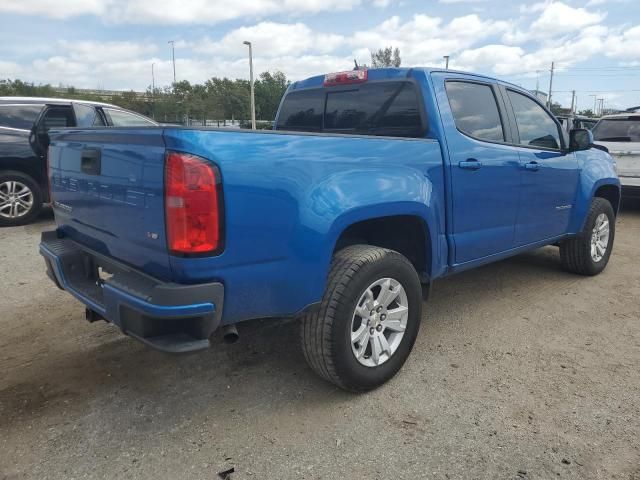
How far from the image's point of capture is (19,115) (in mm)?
7219

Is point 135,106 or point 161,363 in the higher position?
point 135,106

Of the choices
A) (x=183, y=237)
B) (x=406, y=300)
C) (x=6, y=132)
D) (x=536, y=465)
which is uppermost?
(x=6, y=132)

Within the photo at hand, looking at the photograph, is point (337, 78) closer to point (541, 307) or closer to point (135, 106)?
point (541, 307)

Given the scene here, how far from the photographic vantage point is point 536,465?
90.7 inches

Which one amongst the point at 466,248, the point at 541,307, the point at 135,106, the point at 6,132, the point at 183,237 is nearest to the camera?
the point at 183,237

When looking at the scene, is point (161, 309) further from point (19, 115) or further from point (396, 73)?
point (19, 115)

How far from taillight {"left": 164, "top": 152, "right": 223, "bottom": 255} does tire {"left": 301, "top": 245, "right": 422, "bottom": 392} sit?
785 millimetres

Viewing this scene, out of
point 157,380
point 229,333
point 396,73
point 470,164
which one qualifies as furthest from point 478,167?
point 157,380

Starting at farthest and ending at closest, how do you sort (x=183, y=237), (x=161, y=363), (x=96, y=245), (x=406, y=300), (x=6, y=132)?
(x=6, y=132) < (x=161, y=363) < (x=406, y=300) < (x=96, y=245) < (x=183, y=237)

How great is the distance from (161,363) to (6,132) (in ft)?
18.5

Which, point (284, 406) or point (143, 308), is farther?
point (284, 406)

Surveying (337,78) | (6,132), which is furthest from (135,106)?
(337,78)

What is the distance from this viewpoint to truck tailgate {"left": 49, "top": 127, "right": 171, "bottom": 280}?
84.9 inches

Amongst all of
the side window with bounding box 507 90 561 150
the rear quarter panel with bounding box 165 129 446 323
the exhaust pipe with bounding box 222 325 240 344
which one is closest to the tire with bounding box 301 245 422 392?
the rear quarter panel with bounding box 165 129 446 323
